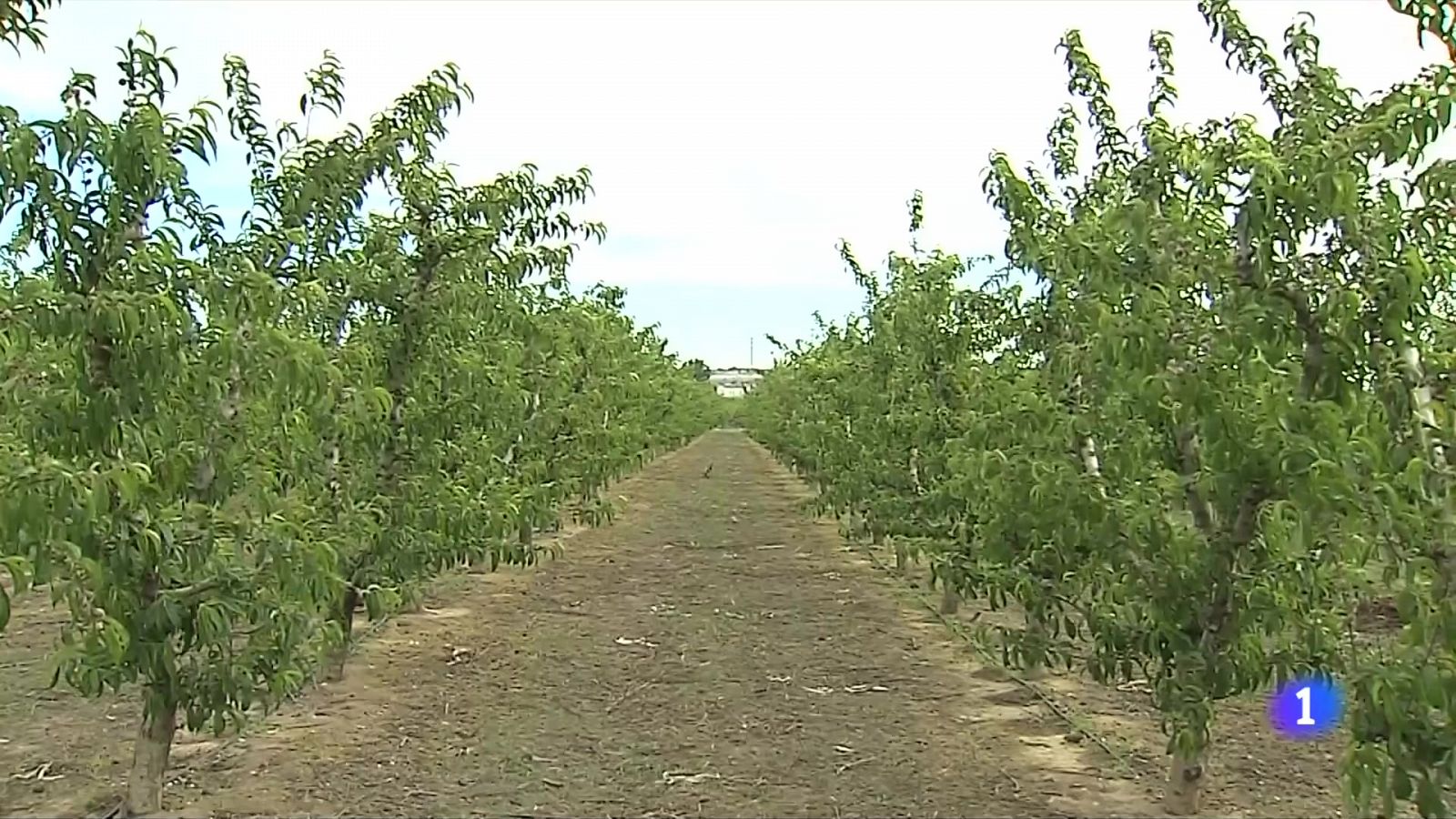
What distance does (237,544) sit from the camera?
5125 millimetres

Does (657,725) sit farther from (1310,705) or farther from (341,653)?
(1310,705)

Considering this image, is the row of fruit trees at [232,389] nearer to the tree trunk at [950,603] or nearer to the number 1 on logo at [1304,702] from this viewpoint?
the number 1 on logo at [1304,702]

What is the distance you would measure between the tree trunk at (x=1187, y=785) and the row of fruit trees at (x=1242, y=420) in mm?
13

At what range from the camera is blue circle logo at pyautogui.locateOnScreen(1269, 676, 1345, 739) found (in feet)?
16.8

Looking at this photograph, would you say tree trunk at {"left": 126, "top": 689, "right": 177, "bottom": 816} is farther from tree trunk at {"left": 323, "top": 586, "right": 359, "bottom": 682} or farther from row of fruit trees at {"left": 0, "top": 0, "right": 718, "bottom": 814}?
tree trunk at {"left": 323, "top": 586, "right": 359, "bottom": 682}

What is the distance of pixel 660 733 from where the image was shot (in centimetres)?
742

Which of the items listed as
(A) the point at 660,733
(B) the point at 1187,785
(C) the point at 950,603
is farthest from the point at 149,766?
(C) the point at 950,603

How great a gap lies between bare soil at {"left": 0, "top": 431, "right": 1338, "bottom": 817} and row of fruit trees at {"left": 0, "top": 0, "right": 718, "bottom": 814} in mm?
778

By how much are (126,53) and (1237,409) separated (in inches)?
166

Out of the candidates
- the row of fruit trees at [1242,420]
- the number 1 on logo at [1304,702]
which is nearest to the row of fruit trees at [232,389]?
the row of fruit trees at [1242,420]

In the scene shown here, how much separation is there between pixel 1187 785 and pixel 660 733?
2.85m

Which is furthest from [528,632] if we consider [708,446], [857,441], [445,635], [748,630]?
→ [708,446]

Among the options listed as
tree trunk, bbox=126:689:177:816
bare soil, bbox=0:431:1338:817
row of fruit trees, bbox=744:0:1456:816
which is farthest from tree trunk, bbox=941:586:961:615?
tree trunk, bbox=126:689:177:816

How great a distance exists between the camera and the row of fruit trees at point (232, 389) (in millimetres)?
4258
